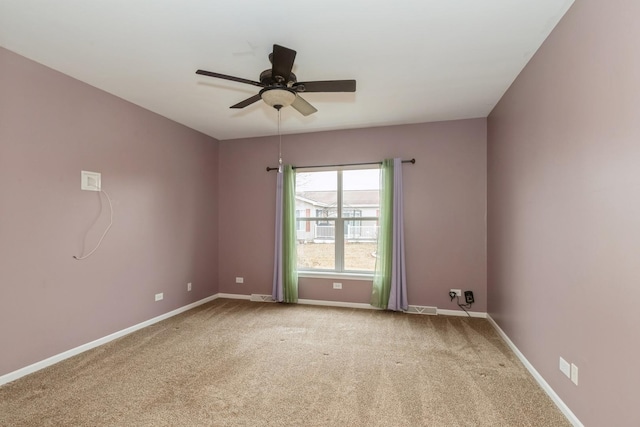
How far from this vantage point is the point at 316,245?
483 cm

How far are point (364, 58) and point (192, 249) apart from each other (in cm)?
357

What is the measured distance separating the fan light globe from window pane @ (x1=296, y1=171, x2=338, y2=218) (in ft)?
8.07

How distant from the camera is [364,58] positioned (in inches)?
101

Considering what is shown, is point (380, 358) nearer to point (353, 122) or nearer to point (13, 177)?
point (353, 122)

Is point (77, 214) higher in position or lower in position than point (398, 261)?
higher

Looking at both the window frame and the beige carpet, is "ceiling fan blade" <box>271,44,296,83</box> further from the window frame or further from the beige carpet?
the window frame

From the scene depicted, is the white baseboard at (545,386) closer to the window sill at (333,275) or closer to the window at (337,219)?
the window sill at (333,275)

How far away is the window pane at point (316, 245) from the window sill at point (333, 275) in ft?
0.37

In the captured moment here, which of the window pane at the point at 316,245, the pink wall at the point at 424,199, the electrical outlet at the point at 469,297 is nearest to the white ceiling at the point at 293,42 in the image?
the pink wall at the point at 424,199

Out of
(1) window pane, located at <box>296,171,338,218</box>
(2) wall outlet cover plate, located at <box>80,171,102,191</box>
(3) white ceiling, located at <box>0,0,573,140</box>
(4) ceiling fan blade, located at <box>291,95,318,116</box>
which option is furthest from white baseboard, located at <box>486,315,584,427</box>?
(2) wall outlet cover plate, located at <box>80,171,102,191</box>

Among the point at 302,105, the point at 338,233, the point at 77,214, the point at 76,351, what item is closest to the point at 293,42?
the point at 302,105

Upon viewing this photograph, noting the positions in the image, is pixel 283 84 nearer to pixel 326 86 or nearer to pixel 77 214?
pixel 326 86

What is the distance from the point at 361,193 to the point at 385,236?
31.2 inches

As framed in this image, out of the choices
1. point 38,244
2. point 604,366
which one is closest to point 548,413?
point 604,366
